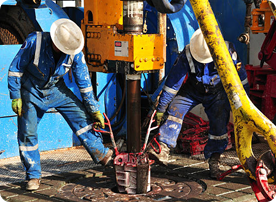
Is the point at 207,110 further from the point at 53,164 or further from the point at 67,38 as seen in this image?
the point at 53,164

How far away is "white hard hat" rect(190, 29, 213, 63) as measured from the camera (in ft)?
18.1

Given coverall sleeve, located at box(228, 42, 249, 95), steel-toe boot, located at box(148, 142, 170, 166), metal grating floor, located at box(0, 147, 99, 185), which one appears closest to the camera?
coverall sleeve, located at box(228, 42, 249, 95)

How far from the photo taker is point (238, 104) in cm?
450

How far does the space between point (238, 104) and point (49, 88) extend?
2.09 meters

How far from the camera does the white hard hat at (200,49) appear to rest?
18.1 ft

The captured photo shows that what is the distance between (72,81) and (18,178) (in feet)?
5.35

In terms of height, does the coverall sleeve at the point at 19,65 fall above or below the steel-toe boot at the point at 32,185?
above

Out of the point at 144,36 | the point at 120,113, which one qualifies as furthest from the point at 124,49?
the point at 120,113

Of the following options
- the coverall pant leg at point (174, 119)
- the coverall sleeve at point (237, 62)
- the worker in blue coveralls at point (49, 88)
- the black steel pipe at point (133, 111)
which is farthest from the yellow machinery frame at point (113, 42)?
the coverall sleeve at point (237, 62)

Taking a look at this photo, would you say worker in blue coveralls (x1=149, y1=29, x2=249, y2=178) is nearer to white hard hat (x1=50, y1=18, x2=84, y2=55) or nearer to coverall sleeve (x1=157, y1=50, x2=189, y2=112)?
coverall sleeve (x1=157, y1=50, x2=189, y2=112)

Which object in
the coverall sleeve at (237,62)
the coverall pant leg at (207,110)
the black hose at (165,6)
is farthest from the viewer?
the coverall pant leg at (207,110)

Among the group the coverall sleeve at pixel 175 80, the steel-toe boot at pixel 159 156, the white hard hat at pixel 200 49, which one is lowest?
the steel-toe boot at pixel 159 156

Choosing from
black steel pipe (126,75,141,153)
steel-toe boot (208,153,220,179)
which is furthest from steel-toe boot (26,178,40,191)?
steel-toe boot (208,153,220,179)

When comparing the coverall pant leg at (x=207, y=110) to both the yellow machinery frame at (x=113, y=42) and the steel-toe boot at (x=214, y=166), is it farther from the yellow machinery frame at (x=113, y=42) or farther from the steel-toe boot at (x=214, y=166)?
the yellow machinery frame at (x=113, y=42)
